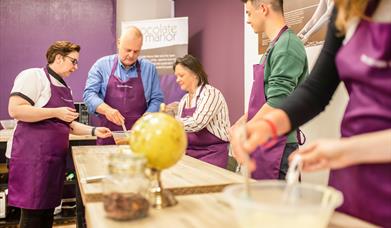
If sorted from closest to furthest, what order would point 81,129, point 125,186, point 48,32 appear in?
point 125,186 → point 81,129 → point 48,32

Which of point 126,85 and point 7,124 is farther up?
point 126,85

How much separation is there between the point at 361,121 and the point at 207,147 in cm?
215

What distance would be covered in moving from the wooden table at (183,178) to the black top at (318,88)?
0.39 meters

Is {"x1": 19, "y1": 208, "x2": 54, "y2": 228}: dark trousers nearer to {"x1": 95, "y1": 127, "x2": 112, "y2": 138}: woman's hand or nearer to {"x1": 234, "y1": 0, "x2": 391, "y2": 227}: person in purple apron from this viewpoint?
{"x1": 95, "y1": 127, "x2": 112, "y2": 138}: woman's hand

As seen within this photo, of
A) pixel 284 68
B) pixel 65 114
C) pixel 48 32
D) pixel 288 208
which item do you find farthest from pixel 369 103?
pixel 48 32

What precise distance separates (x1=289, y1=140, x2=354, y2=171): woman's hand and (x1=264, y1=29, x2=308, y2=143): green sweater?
1062mm

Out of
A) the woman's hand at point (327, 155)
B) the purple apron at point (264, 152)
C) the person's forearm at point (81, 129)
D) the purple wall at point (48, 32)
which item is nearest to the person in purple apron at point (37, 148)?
the person's forearm at point (81, 129)

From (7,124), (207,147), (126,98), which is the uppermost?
(126,98)

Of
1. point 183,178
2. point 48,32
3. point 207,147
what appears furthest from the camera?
point 48,32

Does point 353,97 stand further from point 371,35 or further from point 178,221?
point 178,221

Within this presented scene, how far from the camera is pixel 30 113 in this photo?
2.56 meters

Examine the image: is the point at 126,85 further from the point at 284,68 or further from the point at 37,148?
the point at 284,68

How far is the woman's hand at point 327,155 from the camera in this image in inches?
32.7

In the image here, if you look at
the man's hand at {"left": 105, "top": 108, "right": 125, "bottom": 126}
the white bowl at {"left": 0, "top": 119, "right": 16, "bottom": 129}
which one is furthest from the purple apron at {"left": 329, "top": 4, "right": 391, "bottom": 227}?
the white bowl at {"left": 0, "top": 119, "right": 16, "bottom": 129}
